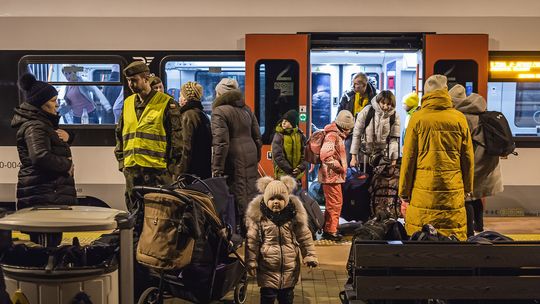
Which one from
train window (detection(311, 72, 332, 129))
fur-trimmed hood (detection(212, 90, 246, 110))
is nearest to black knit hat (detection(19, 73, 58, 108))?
fur-trimmed hood (detection(212, 90, 246, 110))

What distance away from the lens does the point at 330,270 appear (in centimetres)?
549

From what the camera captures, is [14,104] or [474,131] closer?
[474,131]

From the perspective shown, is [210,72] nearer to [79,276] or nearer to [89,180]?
[89,180]

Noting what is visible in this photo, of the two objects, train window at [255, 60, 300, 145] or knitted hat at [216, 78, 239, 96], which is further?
train window at [255, 60, 300, 145]

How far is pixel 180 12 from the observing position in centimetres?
705

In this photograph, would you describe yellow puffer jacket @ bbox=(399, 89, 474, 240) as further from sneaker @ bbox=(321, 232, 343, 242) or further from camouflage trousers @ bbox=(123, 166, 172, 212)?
sneaker @ bbox=(321, 232, 343, 242)

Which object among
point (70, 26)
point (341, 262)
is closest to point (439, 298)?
point (341, 262)

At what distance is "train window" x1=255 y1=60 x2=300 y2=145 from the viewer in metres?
7.02

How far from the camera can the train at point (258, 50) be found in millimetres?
6996

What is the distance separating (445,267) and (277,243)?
1.27 meters

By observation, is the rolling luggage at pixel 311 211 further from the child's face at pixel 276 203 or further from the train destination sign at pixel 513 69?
the train destination sign at pixel 513 69

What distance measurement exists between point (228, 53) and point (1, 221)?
Result: 14.1ft

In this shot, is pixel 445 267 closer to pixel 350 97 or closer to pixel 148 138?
pixel 148 138

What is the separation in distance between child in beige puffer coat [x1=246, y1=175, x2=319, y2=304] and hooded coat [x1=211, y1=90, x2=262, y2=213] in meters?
1.43
